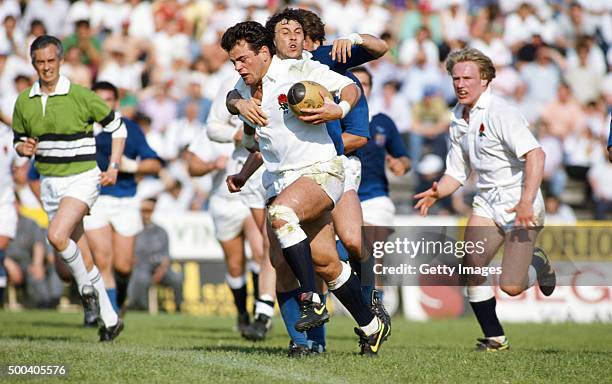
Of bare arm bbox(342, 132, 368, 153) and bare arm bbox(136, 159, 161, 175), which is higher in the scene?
bare arm bbox(342, 132, 368, 153)

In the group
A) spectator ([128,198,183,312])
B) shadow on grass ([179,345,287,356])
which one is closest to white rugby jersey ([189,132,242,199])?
shadow on grass ([179,345,287,356])

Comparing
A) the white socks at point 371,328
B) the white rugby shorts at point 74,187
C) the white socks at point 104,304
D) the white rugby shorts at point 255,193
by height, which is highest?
the white rugby shorts at point 74,187

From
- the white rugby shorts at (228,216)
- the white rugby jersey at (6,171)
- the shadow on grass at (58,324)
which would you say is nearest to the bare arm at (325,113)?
the white rugby shorts at (228,216)

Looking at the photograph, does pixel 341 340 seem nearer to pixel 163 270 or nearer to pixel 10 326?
pixel 10 326

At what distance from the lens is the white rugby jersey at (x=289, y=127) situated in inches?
314

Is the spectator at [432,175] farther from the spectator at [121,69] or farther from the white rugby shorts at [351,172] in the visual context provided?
the white rugby shorts at [351,172]

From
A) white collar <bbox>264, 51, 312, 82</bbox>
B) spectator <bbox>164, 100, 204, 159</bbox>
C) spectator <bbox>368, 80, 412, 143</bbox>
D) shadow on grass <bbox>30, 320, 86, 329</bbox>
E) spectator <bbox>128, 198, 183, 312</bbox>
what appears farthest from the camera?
spectator <bbox>164, 100, 204, 159</bbox>

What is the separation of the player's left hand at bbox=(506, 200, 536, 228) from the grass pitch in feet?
3.67

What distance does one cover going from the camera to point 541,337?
1259cm

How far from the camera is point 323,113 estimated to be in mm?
7668

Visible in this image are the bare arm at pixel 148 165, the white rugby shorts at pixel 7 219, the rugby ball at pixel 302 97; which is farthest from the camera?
the bare arm at pixel 148 165

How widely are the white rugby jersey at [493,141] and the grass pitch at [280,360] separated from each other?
163cm

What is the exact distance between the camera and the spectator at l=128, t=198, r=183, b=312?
17172 millimetres

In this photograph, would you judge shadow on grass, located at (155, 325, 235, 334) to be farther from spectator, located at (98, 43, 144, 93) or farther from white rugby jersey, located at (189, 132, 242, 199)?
spectator, located at (98, 43, 144, 93)
